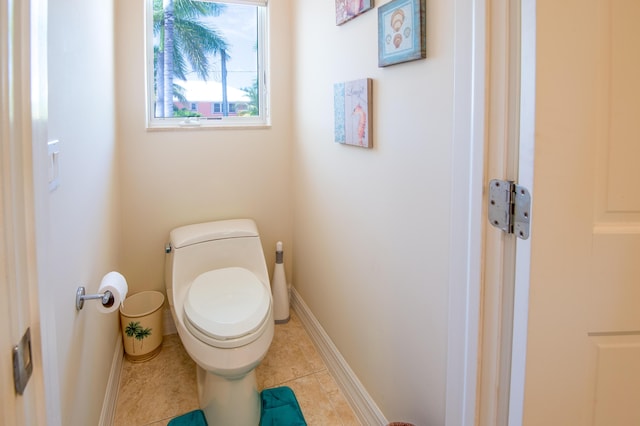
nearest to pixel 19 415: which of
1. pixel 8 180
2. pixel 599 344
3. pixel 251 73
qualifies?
pixel 8 180

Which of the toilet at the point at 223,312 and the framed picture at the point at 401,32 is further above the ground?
the framed picture at the point at 401,32

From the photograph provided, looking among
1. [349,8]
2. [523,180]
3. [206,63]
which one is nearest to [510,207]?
[523,180]

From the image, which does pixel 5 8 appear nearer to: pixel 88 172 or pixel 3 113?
pixel 3 113

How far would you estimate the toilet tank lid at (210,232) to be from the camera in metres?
2.10

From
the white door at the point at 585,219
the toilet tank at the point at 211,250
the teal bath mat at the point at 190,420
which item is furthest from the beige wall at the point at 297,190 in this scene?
the white door at the point at 585,219

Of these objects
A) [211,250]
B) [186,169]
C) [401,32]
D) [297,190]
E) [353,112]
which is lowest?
[211,250]

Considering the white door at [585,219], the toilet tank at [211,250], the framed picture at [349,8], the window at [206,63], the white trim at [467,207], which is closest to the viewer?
the white door at [585,219]

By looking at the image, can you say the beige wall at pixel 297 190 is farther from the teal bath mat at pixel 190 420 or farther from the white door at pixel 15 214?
the teal bath mat at pixel 190 420

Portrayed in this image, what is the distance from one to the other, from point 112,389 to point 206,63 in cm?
174

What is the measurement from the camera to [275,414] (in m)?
1.73

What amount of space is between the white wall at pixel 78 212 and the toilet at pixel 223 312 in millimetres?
336

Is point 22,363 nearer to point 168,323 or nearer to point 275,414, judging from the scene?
point 275,414

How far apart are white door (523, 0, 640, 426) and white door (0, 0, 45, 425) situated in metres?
0.71

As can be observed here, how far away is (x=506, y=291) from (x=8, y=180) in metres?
0.78
